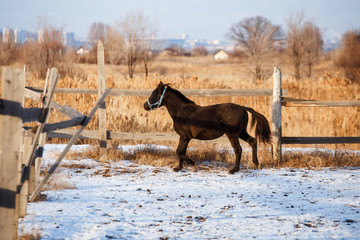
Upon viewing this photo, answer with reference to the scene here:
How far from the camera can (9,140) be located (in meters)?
3.24

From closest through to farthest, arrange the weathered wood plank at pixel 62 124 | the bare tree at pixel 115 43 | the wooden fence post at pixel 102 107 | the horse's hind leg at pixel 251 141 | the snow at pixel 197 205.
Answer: the weathered wood plank at pixel 62 124
the snow at pixel 197 205
the horse's hind leg at pixel 251 141
the wooden fence post at pixel 102 107
the bare tree at pixel 115 43

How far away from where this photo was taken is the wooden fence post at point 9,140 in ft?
10.5

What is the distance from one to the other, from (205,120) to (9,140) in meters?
4.40

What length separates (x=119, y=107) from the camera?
1162 cm

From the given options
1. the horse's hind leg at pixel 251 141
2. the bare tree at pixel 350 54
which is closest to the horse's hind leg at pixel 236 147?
the horse's hind leg at pixel 251 141

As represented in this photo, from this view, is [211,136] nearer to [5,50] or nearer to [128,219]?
[128,219]

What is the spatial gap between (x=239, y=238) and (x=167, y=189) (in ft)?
7.14

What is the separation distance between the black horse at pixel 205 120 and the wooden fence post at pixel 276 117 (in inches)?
14.8

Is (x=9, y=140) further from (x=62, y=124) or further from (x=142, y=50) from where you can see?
(x=142, y=50)

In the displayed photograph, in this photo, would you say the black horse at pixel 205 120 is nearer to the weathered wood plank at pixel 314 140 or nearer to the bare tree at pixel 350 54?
the weathered wood plank at pixel 314 140

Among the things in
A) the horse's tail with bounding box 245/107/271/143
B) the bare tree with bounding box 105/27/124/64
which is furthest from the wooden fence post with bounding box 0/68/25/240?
the bare tree with bounding box 105/27/124/64

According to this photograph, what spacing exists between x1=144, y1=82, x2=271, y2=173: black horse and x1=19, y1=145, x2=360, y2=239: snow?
0.63 metres

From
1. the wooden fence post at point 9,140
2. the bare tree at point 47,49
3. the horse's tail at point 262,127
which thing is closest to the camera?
the wooden fence post at point 9,140

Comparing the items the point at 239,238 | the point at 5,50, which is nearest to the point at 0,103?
the point at 239,238
